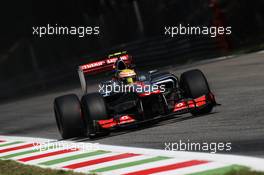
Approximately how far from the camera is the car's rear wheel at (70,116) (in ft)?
39.9

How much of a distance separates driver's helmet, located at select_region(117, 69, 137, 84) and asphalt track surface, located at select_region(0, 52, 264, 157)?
790 millimetres

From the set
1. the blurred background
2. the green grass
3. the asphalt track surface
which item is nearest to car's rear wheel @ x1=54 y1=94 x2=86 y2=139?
the asphalt track surface

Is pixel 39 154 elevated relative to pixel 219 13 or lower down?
lower down

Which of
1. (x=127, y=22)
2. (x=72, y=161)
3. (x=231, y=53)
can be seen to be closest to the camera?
(x=72, y=161)

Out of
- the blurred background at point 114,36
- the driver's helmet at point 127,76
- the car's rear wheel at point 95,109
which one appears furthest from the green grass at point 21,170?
the blurred background at point 114,36

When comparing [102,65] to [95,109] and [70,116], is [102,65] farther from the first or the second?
[95,109]

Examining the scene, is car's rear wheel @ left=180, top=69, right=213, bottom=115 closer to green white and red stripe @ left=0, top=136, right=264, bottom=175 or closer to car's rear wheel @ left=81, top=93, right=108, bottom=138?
car's rear wheel @ left=81, top=93, right=108, bottom=138

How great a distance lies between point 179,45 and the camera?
2861 cm

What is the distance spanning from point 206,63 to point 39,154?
13958 millimetres

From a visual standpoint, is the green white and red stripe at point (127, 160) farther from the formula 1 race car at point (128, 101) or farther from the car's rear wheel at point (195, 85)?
the car's rear wheel at point (195, 85)

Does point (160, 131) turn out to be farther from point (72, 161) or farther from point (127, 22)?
point (127, 22)

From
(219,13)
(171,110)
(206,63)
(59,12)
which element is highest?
(59,12)

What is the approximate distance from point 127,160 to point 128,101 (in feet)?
9.62

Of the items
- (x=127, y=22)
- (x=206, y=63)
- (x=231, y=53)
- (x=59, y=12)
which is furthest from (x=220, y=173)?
(x=59, y=12)
